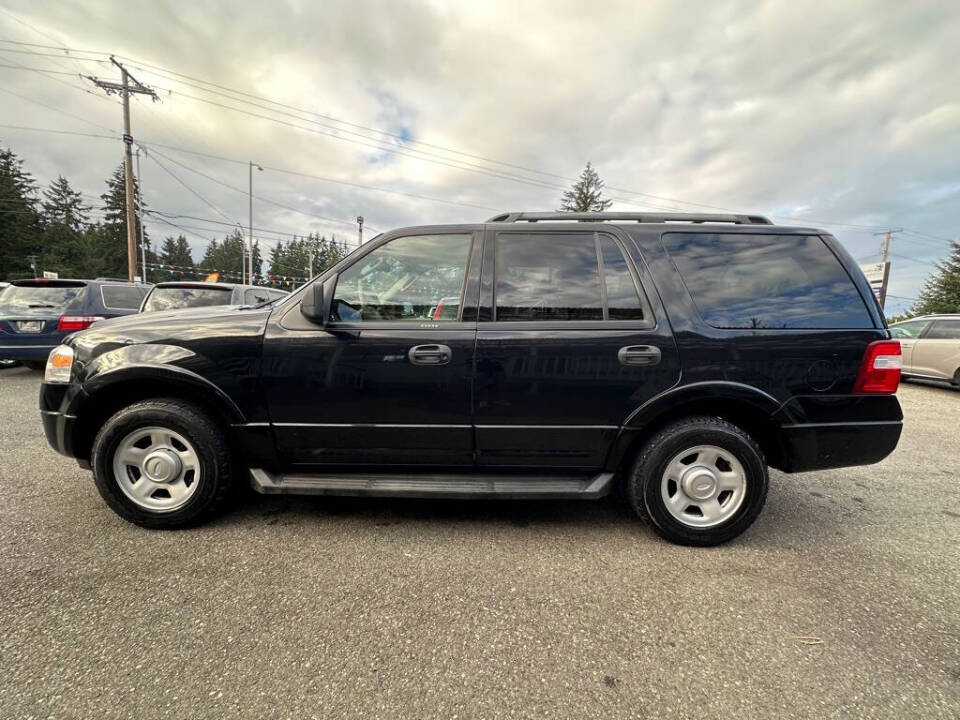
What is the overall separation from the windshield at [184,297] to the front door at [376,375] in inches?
191

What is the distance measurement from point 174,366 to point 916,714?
3.63 metres

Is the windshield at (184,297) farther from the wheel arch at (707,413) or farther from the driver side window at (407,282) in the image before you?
the wheel arch at (707,413)

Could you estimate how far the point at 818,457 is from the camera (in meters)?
2.46

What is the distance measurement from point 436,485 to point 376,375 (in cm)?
74

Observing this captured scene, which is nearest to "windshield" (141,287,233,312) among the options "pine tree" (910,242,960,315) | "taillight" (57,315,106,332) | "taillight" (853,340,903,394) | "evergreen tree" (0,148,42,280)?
"taillight" (57,315,106,332)

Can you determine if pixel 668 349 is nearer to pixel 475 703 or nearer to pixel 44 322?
pixel 475 703

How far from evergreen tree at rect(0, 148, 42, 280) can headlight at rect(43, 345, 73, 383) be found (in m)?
55.2

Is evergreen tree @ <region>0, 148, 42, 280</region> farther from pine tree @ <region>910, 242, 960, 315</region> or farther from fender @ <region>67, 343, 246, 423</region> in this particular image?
pine tree @ <region>910, 242, 960, 315</region>

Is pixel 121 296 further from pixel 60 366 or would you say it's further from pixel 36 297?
pixel 60 366

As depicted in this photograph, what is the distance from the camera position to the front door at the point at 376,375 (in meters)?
2.38

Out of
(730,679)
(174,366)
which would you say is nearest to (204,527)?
(174,366)

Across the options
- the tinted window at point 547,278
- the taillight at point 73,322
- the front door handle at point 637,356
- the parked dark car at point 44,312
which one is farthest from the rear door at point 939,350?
the parked dark car at point 44,312

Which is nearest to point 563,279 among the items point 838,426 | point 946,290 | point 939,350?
point 838,426

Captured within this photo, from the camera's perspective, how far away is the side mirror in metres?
2.38
